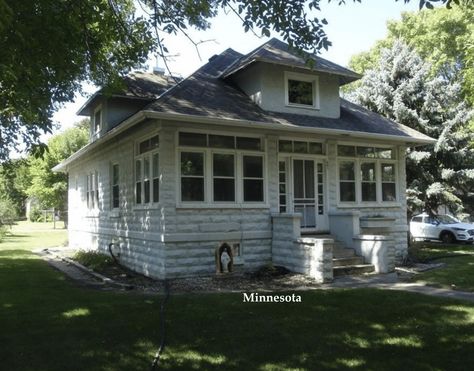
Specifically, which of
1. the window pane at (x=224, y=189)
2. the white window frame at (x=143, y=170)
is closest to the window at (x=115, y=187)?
the white window frame at (x=143, y=170)

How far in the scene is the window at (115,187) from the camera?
15.4 m

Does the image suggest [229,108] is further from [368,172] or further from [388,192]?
[388,192]

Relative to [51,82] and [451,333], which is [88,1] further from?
[451,333]

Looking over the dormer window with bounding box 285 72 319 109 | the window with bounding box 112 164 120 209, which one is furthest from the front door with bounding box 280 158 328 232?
the window with bounding box 112 164 120 209

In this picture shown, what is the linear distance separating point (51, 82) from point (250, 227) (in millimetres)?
6326

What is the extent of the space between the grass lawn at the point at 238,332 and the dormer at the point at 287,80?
6.34m

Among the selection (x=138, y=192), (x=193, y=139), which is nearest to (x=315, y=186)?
(x=193, y=139)

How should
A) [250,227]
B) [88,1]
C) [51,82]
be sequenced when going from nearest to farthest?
[88,1]
[51,82]
[250,227]

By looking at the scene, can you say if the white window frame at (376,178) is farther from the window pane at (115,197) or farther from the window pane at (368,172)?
the window pane at (115,197)

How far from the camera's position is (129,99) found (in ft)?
52.9

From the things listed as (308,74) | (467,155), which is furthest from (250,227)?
(467,155)

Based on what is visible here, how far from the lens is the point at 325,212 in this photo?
559 inches

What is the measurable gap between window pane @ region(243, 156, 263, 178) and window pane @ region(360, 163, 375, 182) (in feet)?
12.4

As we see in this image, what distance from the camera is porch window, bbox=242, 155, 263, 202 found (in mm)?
12758
